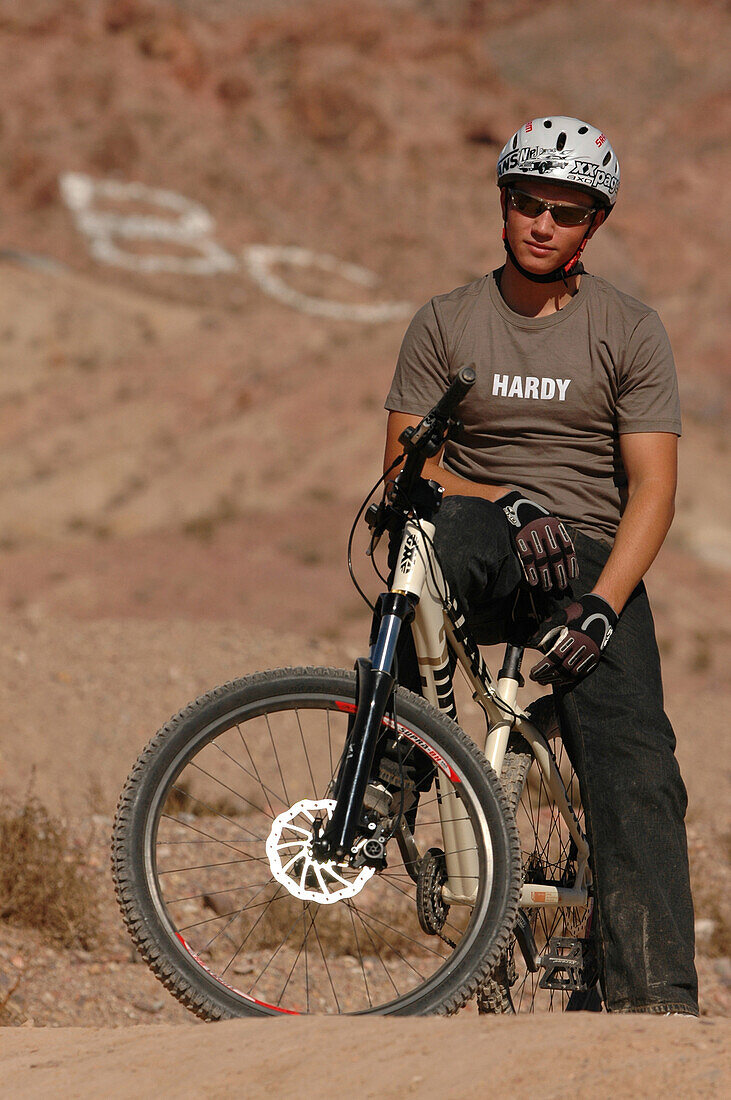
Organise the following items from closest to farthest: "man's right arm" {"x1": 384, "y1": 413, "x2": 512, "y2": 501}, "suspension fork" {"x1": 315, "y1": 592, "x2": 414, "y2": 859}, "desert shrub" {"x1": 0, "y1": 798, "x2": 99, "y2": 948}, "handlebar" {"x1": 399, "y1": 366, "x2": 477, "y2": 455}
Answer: "suspension fork" {"x1": 315, "y1": 592, "x2": 414, "y2": 859} → "handlebar" {"x1": 399, "y1": 366, "x2": 477, "y2": 455} → "man's right arm" {"x1": 384, "y1": 413, "x2": 512, "y2": 501} → "desert shrub" {"x1": 0, "y1": 798, "x2": 99, "y2": 948}

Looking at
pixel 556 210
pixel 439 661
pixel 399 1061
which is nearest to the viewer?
pixel 399 1061

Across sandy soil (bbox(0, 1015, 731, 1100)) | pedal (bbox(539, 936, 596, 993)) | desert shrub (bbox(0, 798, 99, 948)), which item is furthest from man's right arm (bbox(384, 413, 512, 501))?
desert shrub (bbox(0, 798, 99, 948))

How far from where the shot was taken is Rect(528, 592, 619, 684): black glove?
116 inches

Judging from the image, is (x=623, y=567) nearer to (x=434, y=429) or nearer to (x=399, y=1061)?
(x=434, y=429)

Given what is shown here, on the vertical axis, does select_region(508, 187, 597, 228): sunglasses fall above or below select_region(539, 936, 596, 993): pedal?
above

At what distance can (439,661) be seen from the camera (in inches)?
123

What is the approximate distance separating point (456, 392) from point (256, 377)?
834 inches

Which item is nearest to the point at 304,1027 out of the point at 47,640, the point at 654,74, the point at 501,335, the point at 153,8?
the point at 501,335

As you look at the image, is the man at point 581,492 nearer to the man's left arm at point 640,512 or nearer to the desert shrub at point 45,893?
the man's left arm at point 640,512

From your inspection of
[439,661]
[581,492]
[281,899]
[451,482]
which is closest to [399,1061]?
[439,661]

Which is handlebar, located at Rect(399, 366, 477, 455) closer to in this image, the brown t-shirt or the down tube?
the down tube

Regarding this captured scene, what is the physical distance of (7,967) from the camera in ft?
14.8

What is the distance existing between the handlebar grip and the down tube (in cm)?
29

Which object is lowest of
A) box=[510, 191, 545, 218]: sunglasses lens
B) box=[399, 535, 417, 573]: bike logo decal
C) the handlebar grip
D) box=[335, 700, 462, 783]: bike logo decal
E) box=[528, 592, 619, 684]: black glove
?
box=[335, 700, 462, 783]: bike logo decal
